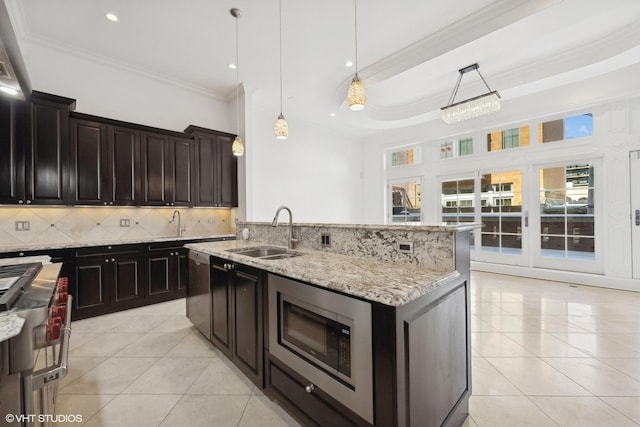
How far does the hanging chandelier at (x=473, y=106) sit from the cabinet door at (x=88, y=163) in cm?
480

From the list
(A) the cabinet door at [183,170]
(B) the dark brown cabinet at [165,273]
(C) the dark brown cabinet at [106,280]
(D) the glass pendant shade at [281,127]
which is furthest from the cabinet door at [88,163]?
(D) the glass pendant shade at [281,127]

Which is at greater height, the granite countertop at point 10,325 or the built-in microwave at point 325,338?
the granite countertop at point 10,325

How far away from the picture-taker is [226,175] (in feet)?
14.7

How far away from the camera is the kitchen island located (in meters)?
1.08

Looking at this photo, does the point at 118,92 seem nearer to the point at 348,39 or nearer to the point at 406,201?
the point at 348,39

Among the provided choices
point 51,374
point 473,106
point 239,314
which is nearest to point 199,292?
point 239,314

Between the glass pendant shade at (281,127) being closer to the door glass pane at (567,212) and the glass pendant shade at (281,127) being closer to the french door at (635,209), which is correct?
the door glass pane at (567,212)

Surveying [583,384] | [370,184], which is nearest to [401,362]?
[583,384]

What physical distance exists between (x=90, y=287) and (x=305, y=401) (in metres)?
3.11

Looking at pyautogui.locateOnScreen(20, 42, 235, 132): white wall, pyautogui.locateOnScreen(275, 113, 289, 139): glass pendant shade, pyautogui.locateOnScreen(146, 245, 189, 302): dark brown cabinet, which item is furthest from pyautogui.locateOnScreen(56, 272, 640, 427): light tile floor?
pyautogui.locateOnScreen(20, 42, 235, 132): white wall

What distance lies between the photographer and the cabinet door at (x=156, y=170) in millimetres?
3678

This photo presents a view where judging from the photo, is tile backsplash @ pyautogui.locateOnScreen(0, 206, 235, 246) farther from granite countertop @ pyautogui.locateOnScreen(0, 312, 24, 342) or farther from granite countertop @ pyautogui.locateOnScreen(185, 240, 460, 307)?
granite countertop @ pyautogui.locateOnScreen(0, 312, 24, 342)

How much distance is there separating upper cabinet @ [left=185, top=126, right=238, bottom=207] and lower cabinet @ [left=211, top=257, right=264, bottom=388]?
2250mm

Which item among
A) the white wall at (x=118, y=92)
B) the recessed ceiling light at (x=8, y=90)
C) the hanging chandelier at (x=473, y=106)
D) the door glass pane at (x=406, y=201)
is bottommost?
the door glass pane at (x=406, y=201)
